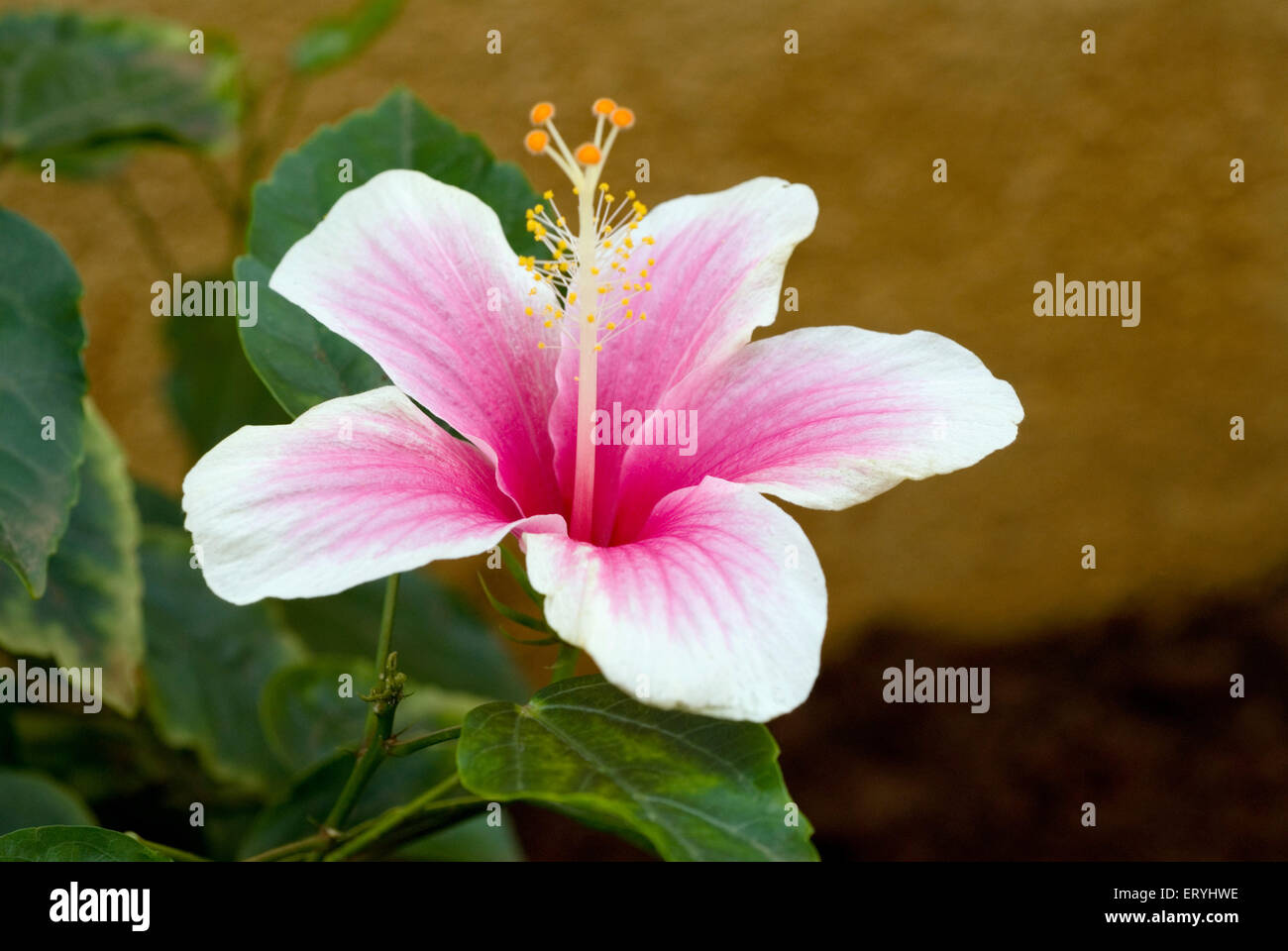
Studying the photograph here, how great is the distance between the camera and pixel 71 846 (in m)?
0.64

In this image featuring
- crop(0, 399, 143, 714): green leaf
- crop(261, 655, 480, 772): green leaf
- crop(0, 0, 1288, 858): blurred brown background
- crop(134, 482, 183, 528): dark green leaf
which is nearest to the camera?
crop(0, 399, 143, 714): green leaf

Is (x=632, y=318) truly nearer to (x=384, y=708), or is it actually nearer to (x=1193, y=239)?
(x=384, y=708)

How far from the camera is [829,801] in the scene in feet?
7.34

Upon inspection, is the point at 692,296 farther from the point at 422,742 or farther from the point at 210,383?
the point at 210,383

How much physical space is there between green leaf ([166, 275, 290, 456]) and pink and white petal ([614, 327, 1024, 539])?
84cm

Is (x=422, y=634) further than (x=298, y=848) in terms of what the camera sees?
Yes

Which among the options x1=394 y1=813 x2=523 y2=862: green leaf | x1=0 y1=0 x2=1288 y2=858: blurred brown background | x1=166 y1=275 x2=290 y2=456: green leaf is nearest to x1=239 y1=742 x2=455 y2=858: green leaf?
x1=394 y1=813 x2=523 y2=862: green leaf

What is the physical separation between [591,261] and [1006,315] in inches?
67.8

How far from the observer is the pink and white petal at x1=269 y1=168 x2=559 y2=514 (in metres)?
0.66

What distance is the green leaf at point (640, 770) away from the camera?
0.54m

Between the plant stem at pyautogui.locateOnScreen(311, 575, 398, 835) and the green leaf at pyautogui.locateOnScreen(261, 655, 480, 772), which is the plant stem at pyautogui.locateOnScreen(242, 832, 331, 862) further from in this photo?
the green leaf at pyautogui.locateOnScreen(261, 655, 480, 772)

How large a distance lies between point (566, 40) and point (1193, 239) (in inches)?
46.7

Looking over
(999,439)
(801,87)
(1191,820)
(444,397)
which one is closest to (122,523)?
(444,397)

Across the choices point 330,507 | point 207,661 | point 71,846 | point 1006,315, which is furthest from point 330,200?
point 1006,315
